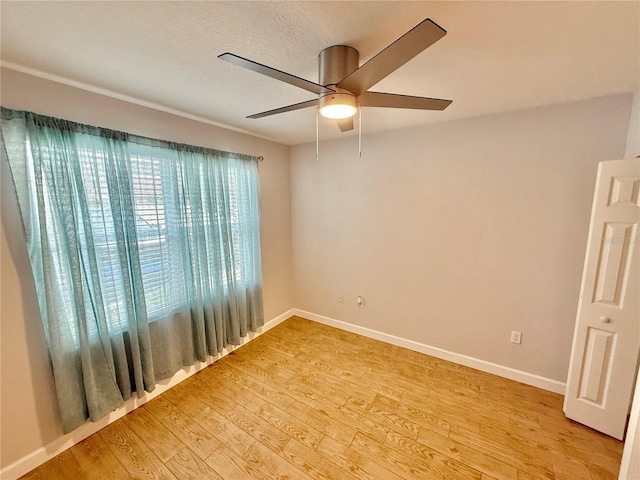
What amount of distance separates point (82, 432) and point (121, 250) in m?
1.26

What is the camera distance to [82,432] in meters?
1.70

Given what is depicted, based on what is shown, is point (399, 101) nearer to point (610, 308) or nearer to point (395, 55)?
point (395, 55)

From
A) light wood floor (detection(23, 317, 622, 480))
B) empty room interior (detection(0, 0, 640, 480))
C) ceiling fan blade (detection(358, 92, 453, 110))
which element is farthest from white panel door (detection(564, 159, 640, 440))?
ceiling fan blade (detection(358, 92, 453, 110))

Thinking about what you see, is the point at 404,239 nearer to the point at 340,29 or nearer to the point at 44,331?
the point at 340,29

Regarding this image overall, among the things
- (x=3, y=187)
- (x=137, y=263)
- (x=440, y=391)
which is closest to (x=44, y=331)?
(x=137, y=263)

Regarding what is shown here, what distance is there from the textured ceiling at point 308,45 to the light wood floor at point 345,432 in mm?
2335

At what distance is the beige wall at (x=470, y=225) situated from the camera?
1.95m

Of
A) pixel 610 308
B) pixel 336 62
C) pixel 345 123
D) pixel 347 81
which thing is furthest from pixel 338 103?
pixel 610 308

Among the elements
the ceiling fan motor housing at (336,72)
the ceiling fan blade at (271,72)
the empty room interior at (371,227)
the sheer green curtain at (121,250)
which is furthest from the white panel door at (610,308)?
the sheer green curtain at (121,250)

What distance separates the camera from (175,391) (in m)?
2.16

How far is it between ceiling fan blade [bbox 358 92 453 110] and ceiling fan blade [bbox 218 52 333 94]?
20cm

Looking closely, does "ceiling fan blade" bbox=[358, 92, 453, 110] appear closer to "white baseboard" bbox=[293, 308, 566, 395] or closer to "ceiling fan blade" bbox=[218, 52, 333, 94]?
"ceiling fan blade" bbox=[218, 52, 333, 94]

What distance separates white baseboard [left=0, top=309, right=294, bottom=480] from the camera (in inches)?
57.6

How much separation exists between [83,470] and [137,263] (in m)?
1.28
